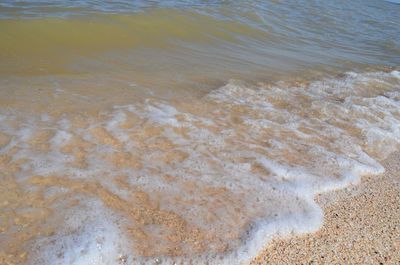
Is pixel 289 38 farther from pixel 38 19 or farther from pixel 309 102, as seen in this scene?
pixel 38 19

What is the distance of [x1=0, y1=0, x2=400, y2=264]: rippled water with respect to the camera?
8.54 feet

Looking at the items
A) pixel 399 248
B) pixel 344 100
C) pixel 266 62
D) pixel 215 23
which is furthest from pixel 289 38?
pixel 399 248

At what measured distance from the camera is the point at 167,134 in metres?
3.85

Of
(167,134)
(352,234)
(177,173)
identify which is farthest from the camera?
(167,134)

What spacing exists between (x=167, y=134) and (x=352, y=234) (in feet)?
5.92

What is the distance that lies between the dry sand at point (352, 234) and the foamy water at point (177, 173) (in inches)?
3.7

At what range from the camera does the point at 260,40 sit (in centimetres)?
809

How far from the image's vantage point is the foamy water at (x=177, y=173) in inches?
98.9

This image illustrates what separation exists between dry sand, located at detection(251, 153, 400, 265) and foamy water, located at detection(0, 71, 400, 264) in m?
0.09

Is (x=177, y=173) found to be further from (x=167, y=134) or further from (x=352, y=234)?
(x=352, y=234)

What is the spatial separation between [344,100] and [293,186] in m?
2.40

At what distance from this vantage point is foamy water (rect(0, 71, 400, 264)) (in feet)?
8.24

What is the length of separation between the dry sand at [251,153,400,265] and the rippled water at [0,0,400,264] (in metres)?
0.09

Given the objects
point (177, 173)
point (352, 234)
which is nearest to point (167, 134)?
point (177, 173)
